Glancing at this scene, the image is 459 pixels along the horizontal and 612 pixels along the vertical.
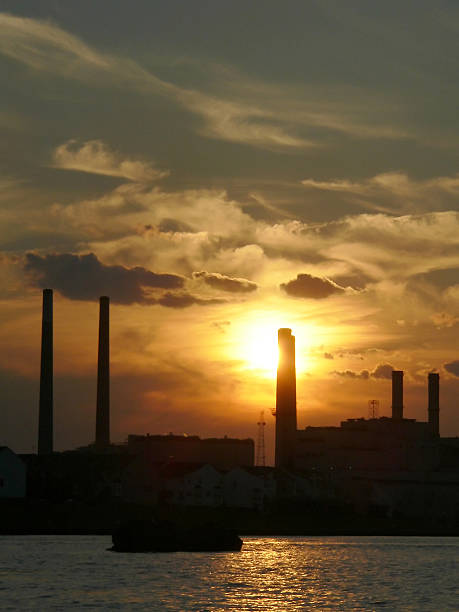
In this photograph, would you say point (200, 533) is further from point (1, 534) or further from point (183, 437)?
point (183, 437)

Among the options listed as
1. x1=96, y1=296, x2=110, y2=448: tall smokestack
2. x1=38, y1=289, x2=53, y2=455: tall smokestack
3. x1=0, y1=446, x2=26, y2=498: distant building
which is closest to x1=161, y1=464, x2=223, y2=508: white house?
x1=96, y1=296, x2=110, y2=448: tall smokestack

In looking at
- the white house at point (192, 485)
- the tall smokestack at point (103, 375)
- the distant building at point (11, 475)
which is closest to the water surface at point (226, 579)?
the distant building at point (11, 475)

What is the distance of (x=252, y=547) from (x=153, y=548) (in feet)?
49.6

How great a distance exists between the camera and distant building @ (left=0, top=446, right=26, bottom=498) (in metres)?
150

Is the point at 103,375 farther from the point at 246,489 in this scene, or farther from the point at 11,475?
the point at 11,475

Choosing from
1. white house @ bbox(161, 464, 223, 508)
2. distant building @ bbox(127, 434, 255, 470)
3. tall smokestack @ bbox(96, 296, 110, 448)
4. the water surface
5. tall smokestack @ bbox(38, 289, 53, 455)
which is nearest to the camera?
the water surface

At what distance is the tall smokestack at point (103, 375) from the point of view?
17075 cm

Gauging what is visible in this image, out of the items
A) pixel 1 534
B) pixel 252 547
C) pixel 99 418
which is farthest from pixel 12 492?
pixel 252 547

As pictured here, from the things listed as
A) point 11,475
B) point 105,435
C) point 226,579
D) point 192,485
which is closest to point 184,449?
point 105,435

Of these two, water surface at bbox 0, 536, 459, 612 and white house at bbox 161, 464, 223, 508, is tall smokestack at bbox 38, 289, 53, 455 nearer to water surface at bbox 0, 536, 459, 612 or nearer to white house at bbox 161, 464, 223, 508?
white house at bbox 161, 464, 223, 508

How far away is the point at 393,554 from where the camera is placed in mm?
118000

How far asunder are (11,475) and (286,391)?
43.5 metres

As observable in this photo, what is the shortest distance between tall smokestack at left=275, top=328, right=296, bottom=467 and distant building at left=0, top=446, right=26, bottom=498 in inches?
1577

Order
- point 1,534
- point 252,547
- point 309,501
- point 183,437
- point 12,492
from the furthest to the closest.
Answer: point 183,437, point 309,501, point 12,492, point 1,534, point 252,547
